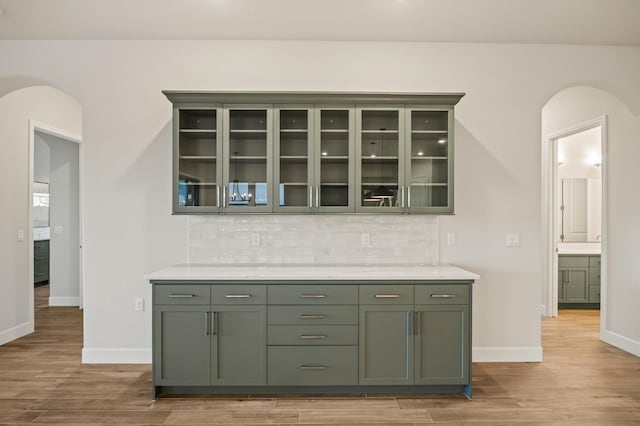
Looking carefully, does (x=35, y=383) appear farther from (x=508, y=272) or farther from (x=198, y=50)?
(x=508, y=272)

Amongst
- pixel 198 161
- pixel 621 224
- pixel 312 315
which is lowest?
pixel 312 315

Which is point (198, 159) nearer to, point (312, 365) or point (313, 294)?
point (313, 294)

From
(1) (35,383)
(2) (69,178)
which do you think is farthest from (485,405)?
(2) (69,178)

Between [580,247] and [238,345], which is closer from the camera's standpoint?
[238,345]

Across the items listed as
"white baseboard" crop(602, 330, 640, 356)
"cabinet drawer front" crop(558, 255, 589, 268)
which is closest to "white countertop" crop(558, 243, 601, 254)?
"cabinet drawer front" crop(558, 255, 589, 268)

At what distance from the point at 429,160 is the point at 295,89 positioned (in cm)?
139

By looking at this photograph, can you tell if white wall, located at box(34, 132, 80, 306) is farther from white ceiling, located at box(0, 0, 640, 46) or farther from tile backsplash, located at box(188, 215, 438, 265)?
tile backsplash, located at box(188, 215, 438, 265)

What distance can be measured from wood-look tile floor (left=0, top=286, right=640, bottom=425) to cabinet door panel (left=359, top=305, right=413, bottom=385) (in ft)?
0.56

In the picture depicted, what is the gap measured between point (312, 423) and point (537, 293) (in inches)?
98.0

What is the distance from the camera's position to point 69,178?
630 cm

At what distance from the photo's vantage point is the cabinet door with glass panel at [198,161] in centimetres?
351

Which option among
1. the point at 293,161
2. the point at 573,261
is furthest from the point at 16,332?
the point at 573,261

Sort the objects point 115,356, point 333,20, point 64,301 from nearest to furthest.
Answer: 1. point 333,20
2. point 115,356
3. point 64,301

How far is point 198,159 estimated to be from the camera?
3.54m
